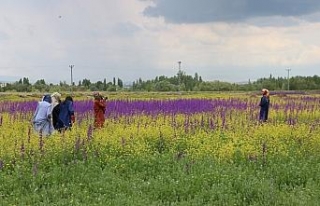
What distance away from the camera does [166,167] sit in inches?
394

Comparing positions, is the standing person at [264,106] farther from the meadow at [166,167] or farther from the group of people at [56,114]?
the group of people at [56,114]

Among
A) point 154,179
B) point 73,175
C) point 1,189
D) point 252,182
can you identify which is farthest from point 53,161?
point 252,182

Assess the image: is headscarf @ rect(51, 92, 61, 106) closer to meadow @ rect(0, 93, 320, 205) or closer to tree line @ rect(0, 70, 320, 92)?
meadow @ rect(0, 93, 320, 205)

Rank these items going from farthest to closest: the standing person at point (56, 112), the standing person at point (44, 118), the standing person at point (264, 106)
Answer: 1. the standing person at point (264, 106)
2. the standing person at point (56, 112)
3. the standing person at point (44, 118)

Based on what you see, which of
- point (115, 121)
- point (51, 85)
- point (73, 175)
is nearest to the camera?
point (73, 175)

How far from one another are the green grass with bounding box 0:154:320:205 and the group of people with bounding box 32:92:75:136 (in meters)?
4.18

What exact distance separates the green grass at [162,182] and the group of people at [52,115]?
13.7 feet

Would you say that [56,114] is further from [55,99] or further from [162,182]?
[162,182]

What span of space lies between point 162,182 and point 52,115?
7354mm

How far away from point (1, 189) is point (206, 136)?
6669 mm

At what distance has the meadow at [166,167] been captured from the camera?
8.04 meters

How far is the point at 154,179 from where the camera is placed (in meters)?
9.16

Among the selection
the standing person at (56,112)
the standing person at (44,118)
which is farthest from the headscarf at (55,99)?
the standing person at (44,118)

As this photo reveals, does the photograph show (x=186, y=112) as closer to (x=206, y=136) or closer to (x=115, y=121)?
(x=115, y=121)
